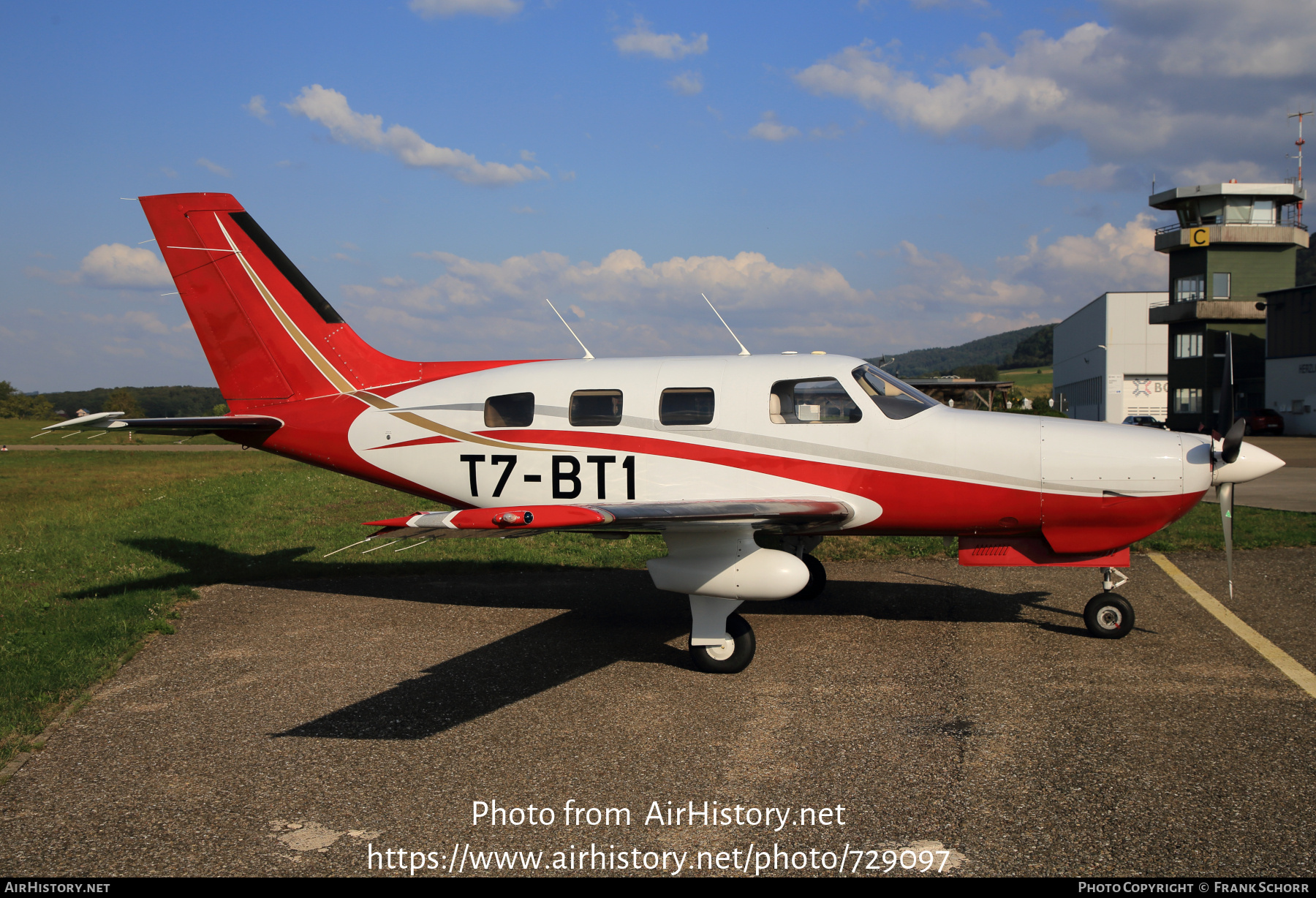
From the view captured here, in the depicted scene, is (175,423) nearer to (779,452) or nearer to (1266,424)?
(779,452)

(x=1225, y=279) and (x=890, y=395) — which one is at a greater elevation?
(x=1225, y=279)

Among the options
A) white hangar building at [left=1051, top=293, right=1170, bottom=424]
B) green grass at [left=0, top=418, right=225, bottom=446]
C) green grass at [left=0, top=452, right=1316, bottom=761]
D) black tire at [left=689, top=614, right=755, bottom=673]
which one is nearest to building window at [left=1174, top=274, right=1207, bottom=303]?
white hangar building at [left=1051, top=293, right=1170, bottom=424]

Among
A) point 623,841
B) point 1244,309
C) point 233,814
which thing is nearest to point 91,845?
point 233,814

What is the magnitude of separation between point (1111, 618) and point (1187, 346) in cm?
5405

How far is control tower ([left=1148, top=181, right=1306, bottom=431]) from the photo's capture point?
49906 mm

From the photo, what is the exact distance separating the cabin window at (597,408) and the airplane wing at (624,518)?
85 cm

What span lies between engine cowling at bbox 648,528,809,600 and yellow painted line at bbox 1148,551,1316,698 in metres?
3.94

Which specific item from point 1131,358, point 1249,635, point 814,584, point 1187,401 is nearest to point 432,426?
point 814,584

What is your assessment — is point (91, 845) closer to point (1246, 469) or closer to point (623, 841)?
point (623, 841)

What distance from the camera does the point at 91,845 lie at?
14.0 feet

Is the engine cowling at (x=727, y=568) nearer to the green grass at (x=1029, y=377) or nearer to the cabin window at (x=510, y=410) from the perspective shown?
the cabin window at (x=510, y=410)

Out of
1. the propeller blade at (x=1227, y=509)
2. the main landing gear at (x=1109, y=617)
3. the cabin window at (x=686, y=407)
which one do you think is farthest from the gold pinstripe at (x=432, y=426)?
the propeller blade at (x=1227, y=509)

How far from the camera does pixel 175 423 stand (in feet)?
29.0

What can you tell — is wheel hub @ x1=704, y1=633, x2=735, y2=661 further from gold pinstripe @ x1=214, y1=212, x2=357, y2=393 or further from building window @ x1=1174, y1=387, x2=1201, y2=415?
building window @ x1=1174, y1=387, x2=1201, y2=415
